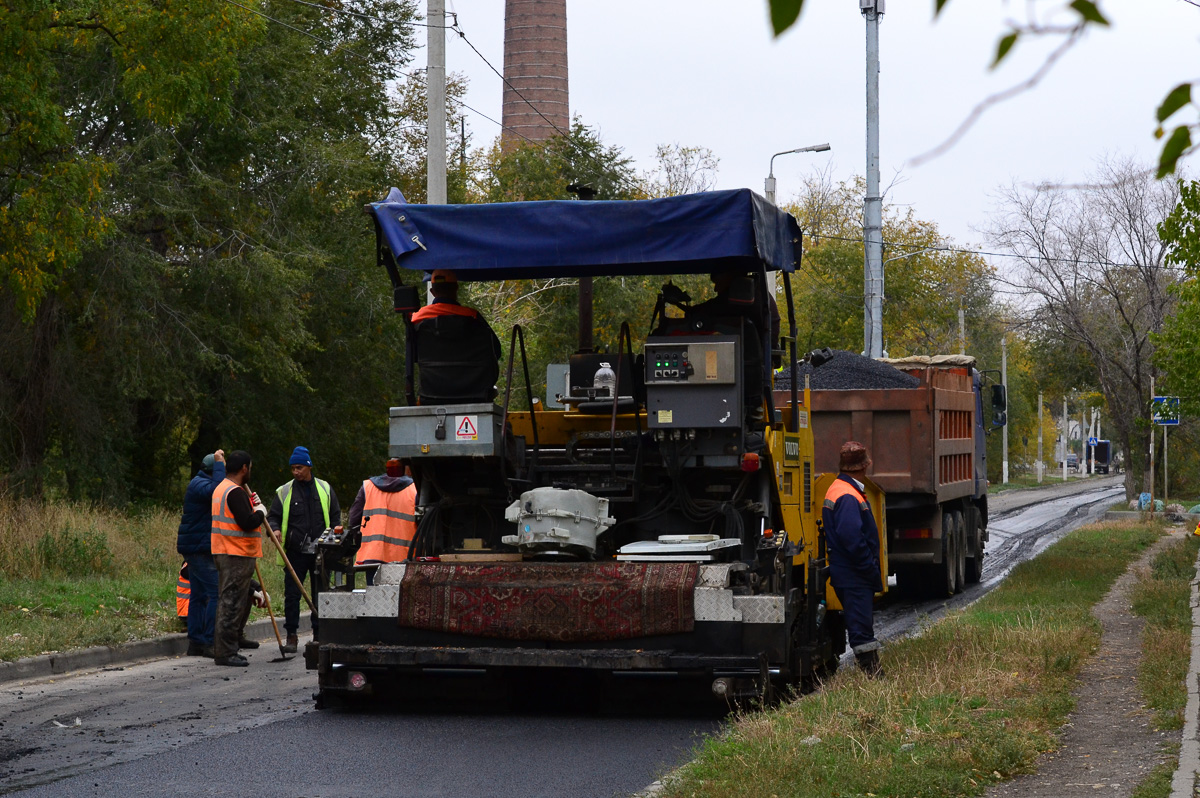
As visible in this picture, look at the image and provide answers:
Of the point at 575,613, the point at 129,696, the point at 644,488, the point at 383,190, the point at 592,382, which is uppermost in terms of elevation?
the point at 383,190

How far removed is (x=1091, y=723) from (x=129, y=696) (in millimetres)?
6197

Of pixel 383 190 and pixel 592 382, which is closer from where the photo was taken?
pixel 592 382

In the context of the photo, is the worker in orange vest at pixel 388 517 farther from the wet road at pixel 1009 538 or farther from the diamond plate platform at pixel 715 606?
the wet road at pixel 1009 538

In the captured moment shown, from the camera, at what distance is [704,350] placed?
9.13 m

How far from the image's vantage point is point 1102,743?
7410mm

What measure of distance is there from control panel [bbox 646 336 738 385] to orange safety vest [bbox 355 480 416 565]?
319 centimetres

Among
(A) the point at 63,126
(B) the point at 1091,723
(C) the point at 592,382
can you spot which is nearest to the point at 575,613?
(C) the point at 592,382

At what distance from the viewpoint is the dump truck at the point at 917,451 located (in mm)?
15766

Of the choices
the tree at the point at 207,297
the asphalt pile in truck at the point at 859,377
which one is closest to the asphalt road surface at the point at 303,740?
the asphalt pile in truck at the point at 859,377

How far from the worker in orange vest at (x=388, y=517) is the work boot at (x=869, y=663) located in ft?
12.4

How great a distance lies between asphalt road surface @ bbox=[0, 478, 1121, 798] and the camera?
7.08 meters

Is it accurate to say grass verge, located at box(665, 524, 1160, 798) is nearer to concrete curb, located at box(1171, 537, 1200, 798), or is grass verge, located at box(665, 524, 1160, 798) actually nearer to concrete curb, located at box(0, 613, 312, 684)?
concrete curb, located at box(1171, 537, 1200, 798)

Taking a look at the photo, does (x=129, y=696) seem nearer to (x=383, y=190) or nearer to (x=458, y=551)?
(x=458, y=551)

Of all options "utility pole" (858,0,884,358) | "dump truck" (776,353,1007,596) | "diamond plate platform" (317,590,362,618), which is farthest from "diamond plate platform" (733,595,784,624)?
"utility pole" (858,0,884,358)
